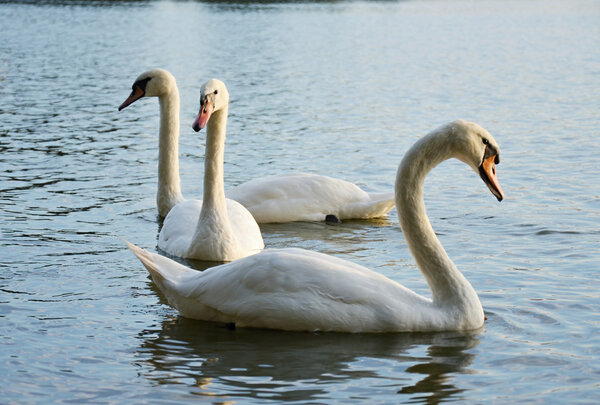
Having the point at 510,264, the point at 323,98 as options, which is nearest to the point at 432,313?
the point at 510,264

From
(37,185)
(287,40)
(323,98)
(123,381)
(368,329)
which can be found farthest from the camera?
(287,40)

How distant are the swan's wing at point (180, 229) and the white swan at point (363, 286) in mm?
2164

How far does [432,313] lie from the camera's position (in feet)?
22.8

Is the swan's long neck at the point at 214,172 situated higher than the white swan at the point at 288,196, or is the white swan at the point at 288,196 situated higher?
the swan's long neck at the point at 214,172

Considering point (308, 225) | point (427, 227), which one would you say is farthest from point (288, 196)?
point (427, 227)

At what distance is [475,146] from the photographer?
7.02 metres

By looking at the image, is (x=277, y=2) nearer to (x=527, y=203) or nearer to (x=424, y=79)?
(x=424, y=79)

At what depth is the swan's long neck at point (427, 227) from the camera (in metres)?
7.02

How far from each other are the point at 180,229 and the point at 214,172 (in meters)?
0.78

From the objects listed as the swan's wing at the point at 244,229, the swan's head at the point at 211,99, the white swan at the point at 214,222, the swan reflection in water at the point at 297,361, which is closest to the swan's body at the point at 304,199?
the swan's wing at the point at 244,229

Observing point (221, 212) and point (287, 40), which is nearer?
point (221, 212)

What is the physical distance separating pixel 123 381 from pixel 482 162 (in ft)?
9.17

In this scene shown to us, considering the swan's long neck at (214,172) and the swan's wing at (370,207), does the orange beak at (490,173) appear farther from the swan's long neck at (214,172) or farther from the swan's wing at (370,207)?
the swan's wing at (370,207)

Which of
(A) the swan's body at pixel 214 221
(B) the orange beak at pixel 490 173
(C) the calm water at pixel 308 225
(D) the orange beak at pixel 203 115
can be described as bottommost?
(C) the calm water at pixel 308 225
